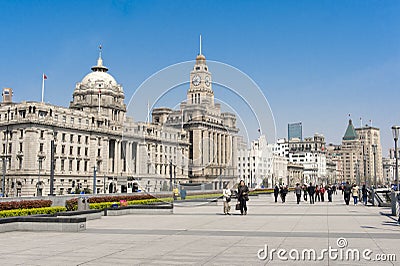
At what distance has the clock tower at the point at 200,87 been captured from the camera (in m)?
32.5

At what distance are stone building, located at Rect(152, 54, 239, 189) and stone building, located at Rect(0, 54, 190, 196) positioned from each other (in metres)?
3.58

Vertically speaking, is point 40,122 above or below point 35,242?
above

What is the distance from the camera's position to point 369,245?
12.6 meters

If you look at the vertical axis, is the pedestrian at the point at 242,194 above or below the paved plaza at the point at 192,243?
above

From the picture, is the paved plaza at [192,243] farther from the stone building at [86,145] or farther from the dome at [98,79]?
the dome at [98,79]

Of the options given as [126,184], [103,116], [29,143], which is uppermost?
[103,116]

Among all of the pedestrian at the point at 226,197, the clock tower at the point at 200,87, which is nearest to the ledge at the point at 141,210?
the pedestrian at the point at 226,197

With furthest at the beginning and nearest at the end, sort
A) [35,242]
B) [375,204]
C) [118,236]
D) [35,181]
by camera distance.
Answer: [35,181], [375,204], [118,236], [35,242]

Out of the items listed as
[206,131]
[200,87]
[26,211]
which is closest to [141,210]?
[26,211]

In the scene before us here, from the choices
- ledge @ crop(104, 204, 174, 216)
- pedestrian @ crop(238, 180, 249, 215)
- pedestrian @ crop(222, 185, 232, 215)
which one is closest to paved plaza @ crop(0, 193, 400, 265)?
pedestrian @ crop(238, 180, 249, 215)

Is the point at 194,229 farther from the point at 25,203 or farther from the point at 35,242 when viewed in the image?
the point at 25,203

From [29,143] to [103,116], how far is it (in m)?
21.5

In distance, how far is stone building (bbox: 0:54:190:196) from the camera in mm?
77000

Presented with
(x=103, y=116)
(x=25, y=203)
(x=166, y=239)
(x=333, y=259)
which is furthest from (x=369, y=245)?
(x=103, y=116)
